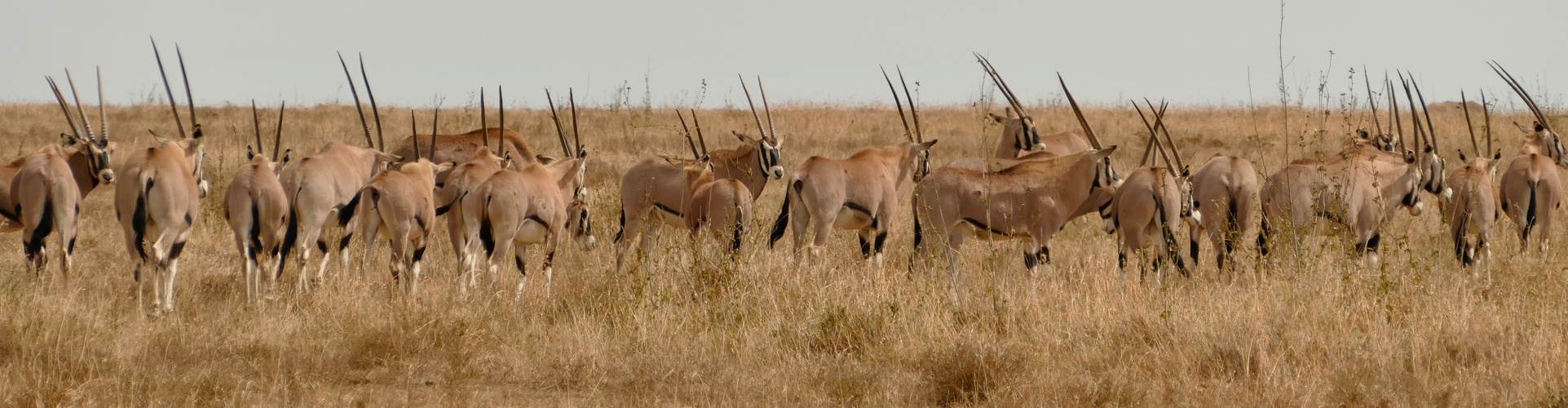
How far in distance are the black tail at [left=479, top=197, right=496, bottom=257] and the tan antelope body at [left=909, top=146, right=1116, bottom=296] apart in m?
3.81

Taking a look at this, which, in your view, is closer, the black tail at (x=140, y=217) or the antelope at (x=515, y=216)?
the black tail at (x=140, y=217)

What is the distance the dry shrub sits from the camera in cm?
627

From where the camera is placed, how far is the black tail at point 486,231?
1004 centimetres

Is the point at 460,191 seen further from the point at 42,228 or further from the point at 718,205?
the point at 42,228

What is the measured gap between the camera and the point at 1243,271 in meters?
8.61

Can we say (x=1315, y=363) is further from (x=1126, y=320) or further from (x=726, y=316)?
(x=726, y=316)

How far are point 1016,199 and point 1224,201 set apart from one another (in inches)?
75.2

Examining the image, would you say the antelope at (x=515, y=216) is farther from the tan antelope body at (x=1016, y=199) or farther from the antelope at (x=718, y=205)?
the tan antelope body at (x=1016, y=199)

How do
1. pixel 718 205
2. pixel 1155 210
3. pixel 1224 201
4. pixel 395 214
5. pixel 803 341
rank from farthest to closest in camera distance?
pixel 718 205 → pixel 1224 201 → pixel 1155 210 → pixel 395 214 → pixel 803 341


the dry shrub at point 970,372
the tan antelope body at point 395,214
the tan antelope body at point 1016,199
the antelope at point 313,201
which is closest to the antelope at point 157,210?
the antelope at point 313,201

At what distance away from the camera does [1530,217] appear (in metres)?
12.5

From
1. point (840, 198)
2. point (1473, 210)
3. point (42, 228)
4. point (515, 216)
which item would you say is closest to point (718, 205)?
point (840, 198)

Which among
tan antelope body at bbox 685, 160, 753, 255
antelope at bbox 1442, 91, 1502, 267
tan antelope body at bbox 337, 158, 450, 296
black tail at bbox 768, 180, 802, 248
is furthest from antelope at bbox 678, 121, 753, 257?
antelope at bbox 1442, 91, 1502, 267

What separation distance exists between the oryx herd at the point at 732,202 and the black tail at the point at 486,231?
2 centimetres
